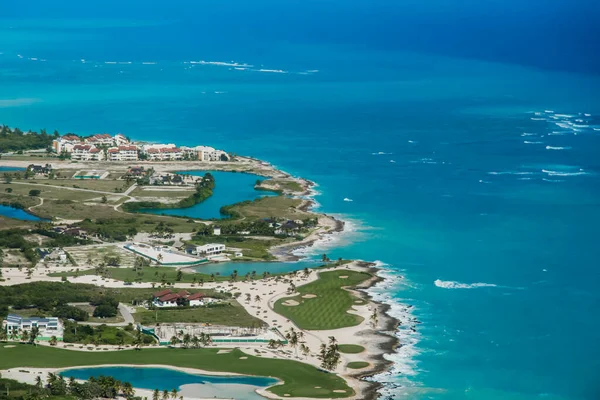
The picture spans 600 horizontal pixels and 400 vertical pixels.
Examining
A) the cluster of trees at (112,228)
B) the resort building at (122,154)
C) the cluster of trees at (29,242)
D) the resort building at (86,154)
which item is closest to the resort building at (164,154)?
the resort building at (122,154)

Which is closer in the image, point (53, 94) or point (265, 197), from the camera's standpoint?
point (265, 197)

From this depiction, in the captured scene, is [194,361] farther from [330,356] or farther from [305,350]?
[330,356]

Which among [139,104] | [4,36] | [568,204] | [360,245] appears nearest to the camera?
[360,245]

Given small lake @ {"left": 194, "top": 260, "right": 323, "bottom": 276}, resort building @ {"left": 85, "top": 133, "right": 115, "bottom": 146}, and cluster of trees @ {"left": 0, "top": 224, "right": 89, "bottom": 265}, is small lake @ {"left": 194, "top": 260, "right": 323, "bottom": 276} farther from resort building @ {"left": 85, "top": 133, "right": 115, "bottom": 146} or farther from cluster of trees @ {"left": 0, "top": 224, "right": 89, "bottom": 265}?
resort building @ {"left": 85, "top": 133, "right": 115, "bottom": 146}

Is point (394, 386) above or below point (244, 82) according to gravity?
below

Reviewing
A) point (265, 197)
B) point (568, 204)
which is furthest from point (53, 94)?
point (568, 204)

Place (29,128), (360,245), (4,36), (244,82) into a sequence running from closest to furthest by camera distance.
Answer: (360,245), (29,128), (244,82), (4,36)

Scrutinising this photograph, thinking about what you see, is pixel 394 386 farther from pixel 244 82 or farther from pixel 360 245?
pixel 244 82
